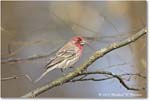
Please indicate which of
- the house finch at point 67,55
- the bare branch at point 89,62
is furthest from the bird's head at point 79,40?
the bare branch at point 89,62

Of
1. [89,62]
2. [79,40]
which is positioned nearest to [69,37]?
[79,40]

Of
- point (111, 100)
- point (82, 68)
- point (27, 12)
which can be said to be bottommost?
point (111, 100)

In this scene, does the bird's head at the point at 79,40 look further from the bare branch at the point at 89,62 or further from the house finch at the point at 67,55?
the bare branch at the point at 89,62

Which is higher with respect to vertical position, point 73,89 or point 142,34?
point 142,34

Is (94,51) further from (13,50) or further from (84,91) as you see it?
(13,50)

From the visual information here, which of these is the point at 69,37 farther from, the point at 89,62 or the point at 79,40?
the point at 89,62

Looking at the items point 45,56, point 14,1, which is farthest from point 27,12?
point 45,56
